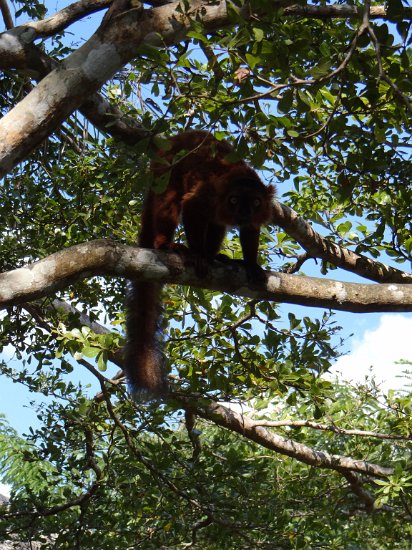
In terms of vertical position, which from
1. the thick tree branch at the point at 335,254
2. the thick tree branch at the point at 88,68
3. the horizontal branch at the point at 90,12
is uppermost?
the horizontal branch at the point at 90,12

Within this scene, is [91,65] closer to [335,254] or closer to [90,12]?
[90,12]

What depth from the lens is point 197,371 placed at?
5516 mm

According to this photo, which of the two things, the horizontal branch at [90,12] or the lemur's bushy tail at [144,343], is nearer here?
the horizontal branch at [90,12]

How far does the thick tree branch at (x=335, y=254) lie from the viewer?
5.26 m

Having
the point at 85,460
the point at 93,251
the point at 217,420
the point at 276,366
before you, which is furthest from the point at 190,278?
the point at 85,460

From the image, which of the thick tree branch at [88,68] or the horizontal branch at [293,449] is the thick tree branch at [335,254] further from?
the thick tree branch at [88,68]

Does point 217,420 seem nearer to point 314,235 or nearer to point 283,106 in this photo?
point 314,235

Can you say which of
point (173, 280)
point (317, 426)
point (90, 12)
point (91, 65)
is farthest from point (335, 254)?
point (91, 65)

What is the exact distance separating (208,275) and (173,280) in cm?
27

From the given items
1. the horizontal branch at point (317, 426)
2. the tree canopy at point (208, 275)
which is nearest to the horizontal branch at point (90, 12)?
the tree canopy at point (208, 275)

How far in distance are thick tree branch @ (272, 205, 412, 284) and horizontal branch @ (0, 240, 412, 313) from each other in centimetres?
100

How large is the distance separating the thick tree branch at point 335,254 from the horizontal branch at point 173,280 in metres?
1.00

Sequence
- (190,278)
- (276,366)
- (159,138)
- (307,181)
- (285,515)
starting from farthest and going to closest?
(307,181), (285,515), (276,366), (190,278), (159,138)

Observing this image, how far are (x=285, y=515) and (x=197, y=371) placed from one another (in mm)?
1357
